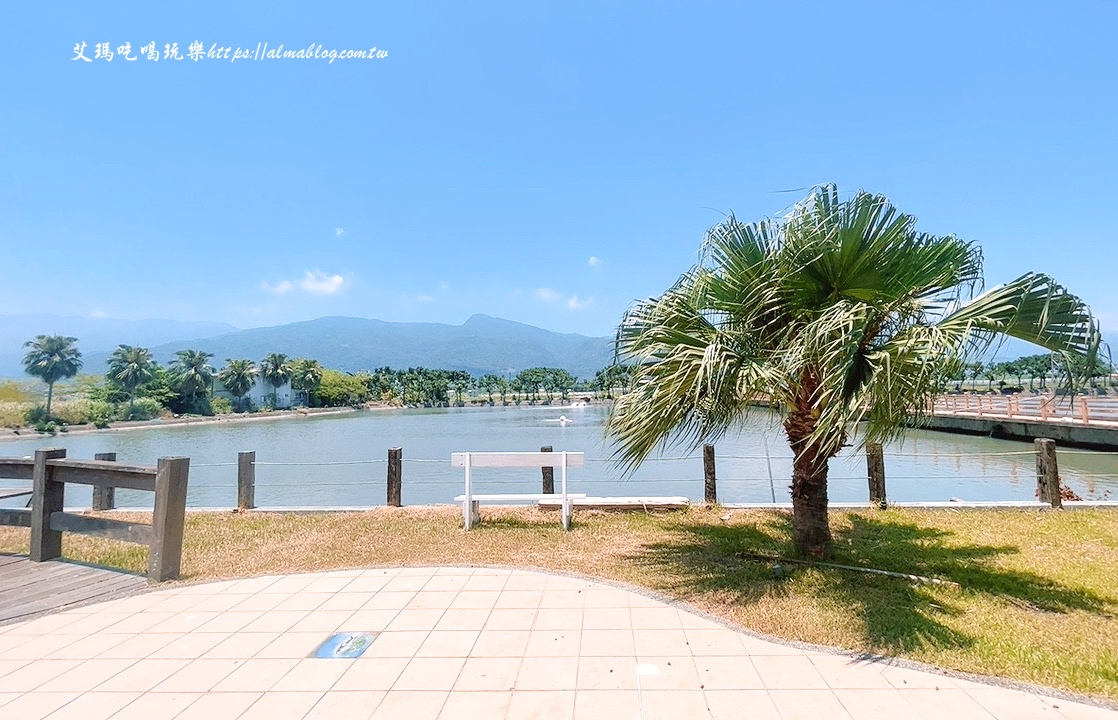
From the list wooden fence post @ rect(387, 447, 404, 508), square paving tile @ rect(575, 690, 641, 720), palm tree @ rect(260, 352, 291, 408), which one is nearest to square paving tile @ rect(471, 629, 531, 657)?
square paving tile @ rect(575, 690, 641, 720)

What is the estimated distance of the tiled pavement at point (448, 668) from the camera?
2734 millimetres

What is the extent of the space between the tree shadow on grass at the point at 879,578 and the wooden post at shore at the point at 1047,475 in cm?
237

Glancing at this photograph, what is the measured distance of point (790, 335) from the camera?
15.3 ft

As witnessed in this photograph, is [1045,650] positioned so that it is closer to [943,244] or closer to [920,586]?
[920,586]

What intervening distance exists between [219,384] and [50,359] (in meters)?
19.2

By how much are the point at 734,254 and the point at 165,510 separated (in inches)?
208

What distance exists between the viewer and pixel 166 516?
4730 mm

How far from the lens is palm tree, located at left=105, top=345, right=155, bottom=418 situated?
199ft

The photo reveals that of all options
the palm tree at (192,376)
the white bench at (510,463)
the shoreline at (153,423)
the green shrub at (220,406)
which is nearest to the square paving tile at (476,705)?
the white bench at (510,463)

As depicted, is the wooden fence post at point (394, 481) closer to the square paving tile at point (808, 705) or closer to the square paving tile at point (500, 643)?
the square paving tile at point (500, 643)

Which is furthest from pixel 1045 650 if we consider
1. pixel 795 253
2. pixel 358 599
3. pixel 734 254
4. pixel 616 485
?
pixel 616 485

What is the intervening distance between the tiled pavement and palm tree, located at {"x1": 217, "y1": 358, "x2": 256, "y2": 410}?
260ft

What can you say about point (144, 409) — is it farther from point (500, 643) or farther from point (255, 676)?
point (500, 643)

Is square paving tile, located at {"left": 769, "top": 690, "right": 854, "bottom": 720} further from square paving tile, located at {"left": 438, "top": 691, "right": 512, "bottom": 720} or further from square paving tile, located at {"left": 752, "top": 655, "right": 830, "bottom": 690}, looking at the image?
square paving tile, located at {"left": 438, "top": 691, "right": 512, "bottom": 720}
